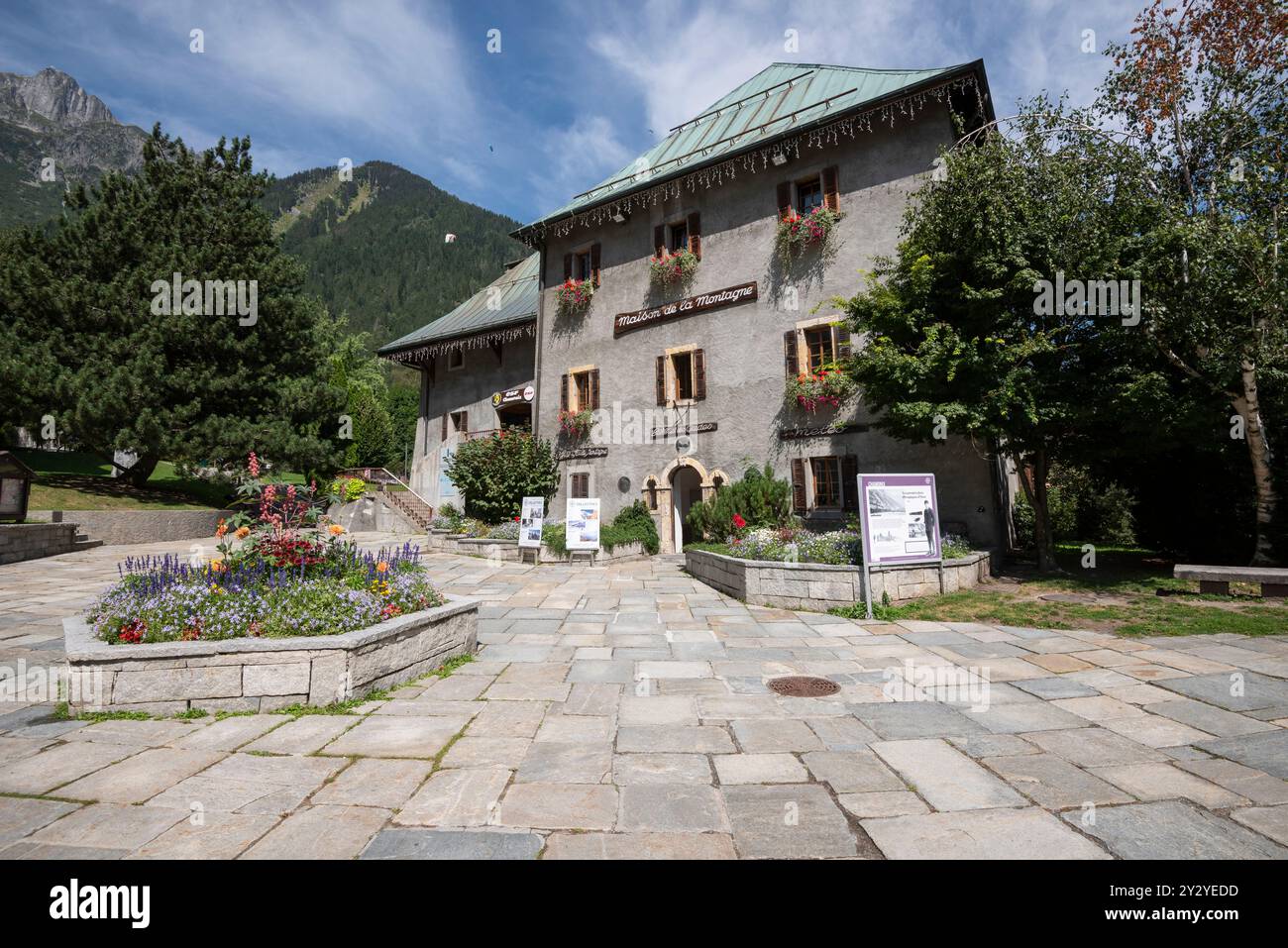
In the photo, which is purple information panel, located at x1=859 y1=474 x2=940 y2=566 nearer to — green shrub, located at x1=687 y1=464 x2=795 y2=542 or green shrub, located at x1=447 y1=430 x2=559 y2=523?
green shrub, located at x1=687 y1=464 x2=795 y2=542

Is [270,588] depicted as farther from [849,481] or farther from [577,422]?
[577,422]

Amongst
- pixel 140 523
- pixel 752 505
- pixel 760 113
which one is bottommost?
pixel 140 523

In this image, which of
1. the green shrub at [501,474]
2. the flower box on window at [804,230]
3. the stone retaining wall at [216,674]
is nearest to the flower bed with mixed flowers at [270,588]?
the stone retaining wall at [216,674]

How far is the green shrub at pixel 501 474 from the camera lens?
17.7 m

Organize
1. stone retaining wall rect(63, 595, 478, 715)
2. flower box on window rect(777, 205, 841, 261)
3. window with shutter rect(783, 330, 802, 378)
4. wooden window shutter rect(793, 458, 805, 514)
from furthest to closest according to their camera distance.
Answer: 1. window with shutter rect(783, 330, 802, 378)
2. flower box on window rect(777, 205, 841, 261)
3. wooden window shutter rect(793, 458, 805, 514)
4. stone retaining wall rect(63, 595, 478, 715)

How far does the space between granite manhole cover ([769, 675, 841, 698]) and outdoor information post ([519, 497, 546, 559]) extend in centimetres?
983

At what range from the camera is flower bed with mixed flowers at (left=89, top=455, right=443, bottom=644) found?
478cm

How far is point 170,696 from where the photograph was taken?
4.45 meters

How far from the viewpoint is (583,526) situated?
45.9 feet

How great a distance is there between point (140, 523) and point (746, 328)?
19213mm

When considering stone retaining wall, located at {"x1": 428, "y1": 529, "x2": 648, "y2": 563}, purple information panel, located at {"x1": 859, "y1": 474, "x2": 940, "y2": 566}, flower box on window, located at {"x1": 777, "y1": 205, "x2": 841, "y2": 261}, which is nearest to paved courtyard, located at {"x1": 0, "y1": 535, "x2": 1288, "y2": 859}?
purple information panel, located at {"x1": 859, "y1": 474, "x2": 940, "y2": 566}

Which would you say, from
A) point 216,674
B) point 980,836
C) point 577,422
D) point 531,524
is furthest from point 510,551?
point 980,836

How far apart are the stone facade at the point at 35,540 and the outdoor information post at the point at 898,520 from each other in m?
18.1
